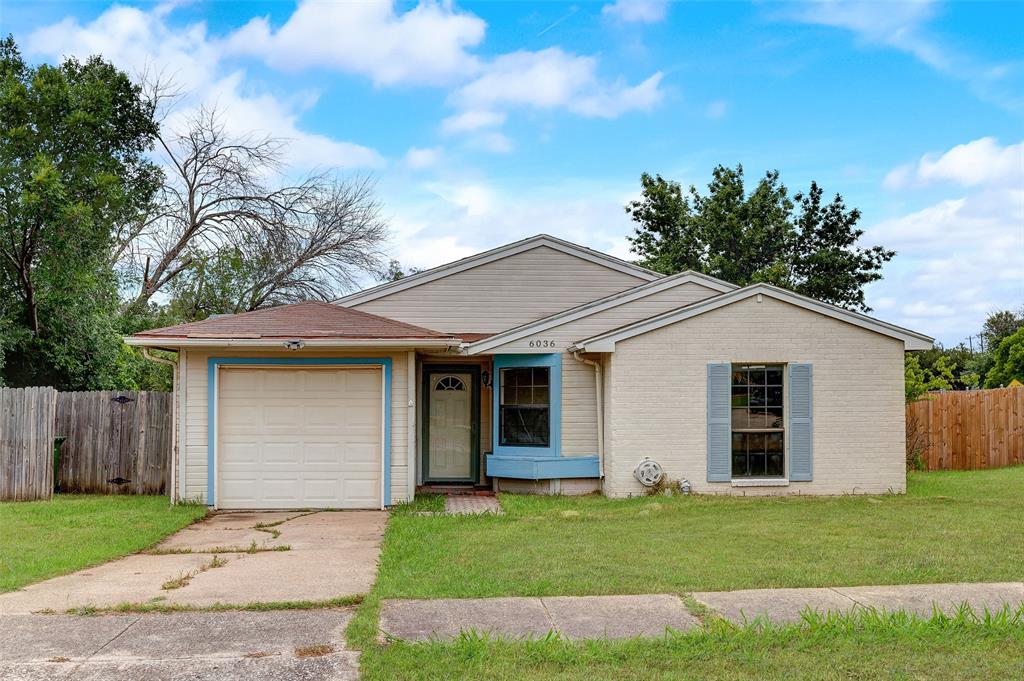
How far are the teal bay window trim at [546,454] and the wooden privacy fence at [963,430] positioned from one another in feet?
29.0

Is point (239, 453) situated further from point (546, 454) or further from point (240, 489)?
point (546, 454)

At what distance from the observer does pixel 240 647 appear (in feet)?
17.0

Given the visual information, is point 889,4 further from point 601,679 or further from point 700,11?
point 601,679

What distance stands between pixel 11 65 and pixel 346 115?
7.62 metres

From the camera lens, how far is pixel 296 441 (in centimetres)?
1198

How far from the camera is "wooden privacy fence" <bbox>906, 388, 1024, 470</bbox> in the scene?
17.7 metres

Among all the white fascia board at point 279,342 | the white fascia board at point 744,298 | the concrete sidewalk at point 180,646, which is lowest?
the concrete sidewalk at point 180,646

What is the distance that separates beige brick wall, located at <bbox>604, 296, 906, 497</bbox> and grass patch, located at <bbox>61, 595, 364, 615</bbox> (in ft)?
22.4

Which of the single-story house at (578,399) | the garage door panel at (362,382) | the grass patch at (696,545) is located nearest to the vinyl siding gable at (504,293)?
the single-story house at (578,399)

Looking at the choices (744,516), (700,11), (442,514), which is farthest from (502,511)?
(700,11)

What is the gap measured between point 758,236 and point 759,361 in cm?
1971

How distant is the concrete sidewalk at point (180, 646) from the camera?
4.75 meters

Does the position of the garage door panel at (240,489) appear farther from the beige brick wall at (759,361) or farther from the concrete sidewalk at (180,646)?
the concrete sidewalk at (180,646)

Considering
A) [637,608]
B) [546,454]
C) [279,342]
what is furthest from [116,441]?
[637,608]
